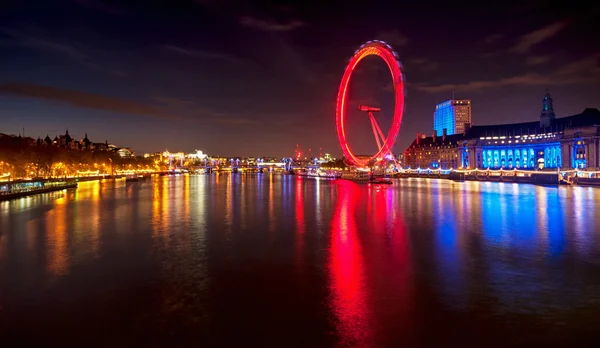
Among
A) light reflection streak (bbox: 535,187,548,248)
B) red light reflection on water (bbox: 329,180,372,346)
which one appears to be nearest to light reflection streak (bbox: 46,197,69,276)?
red light reflection on water (bbox: 329,180,372,346)

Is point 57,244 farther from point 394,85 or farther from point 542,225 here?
point 394,85

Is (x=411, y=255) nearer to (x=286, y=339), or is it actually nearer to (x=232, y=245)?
(x=232, y=245)

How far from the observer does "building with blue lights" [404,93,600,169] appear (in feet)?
311

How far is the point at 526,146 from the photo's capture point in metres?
121

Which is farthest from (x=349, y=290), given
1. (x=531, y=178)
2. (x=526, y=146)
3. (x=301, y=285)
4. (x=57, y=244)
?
(x=526, y=146)

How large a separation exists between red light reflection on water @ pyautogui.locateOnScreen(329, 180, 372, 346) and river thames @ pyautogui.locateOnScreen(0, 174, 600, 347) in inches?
1.7

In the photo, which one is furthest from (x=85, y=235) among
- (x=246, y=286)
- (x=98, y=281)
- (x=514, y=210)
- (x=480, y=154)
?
(x=480, y=154)

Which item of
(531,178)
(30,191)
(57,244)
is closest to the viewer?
(57,244)

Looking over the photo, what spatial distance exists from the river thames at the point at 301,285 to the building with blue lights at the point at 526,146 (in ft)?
282

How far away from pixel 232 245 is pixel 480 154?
5297 inches

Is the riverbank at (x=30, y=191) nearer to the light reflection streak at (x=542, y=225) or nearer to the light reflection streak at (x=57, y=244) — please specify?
the light reflection streak at (x=57, y=244)

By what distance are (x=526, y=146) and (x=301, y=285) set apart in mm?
128369

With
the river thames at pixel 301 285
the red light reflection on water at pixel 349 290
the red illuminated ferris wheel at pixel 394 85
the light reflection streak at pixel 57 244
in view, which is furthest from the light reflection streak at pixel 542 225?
the red illuminated ferris wheel at pixel 394 85

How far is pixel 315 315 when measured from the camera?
29.3ft
